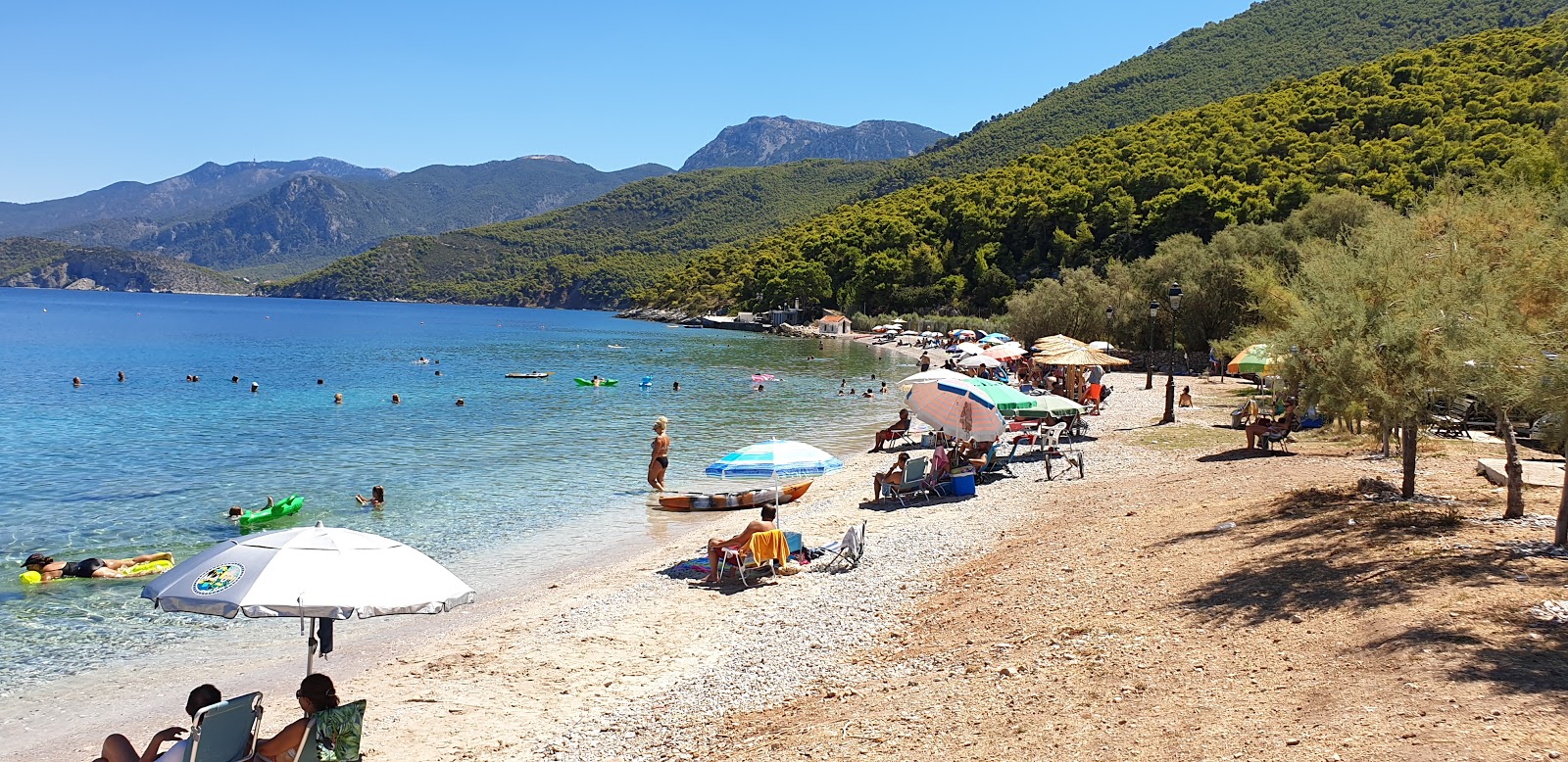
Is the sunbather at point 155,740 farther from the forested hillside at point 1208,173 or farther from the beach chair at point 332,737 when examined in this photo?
the forested hillside at point 1208,173

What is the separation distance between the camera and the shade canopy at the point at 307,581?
20.1 feet

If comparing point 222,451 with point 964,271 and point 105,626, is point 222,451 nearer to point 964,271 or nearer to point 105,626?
point 105,626

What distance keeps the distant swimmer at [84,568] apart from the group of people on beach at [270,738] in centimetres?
793

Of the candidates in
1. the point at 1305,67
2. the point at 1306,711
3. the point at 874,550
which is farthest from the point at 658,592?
the point at 1305,67

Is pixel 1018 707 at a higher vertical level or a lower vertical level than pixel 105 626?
higher

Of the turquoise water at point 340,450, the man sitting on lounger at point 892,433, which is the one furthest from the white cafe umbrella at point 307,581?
the man sitting on lounger at point 892,433

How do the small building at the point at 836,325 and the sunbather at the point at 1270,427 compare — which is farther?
the small building at the point at 836,325

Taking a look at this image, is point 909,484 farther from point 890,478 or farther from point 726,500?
point 726,500

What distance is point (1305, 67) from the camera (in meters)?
107

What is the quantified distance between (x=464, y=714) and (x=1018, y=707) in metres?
4.79

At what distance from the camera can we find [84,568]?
12.8m

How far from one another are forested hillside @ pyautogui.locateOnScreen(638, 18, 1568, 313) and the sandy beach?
2702 cm

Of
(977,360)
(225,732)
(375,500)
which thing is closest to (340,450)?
(375,500)

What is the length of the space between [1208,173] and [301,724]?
249 feet
